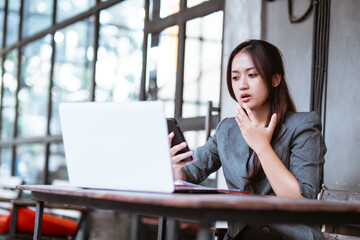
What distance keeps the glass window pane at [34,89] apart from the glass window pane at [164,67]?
7.81ft

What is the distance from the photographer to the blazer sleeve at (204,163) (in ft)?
7.59

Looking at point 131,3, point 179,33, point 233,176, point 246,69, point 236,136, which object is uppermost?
point 131,3

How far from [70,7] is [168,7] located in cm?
226

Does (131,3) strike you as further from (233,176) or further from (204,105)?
(233,176)

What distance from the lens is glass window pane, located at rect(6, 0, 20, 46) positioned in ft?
25.9

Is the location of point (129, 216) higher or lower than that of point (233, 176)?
lower

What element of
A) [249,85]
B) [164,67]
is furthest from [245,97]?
[164,67]

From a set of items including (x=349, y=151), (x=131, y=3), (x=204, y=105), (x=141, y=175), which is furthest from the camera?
(x=131, y=3)

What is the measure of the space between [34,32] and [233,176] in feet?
18.8

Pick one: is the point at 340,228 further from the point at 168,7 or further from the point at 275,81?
the point at 168,7

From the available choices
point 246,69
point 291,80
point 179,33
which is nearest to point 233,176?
point 246,69

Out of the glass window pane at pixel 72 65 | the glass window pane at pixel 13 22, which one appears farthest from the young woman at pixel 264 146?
the glass window pane at pixel 13 22

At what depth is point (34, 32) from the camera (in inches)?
287

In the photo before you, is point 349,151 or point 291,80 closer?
point 349,151
